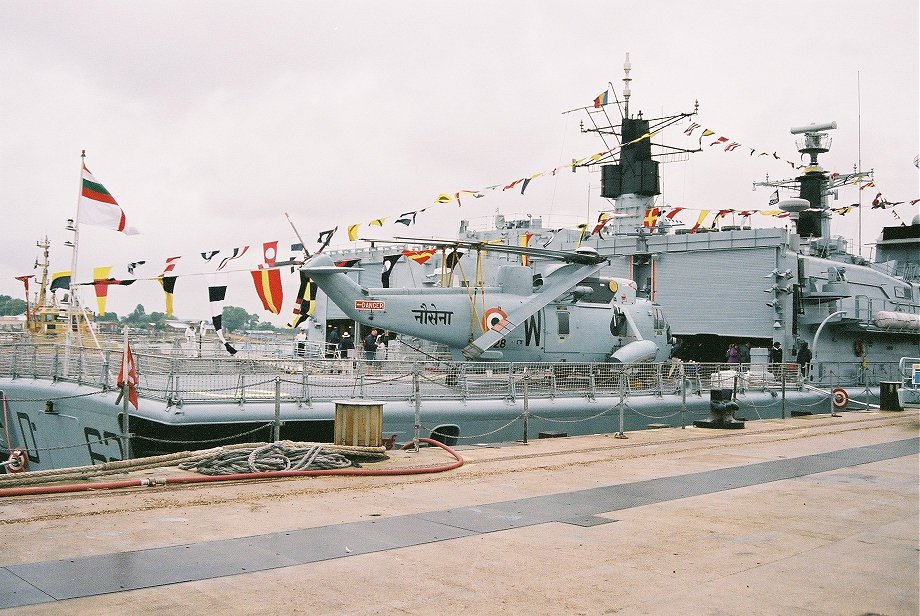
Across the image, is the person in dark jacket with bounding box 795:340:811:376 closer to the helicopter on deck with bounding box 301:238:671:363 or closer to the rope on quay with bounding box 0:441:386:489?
the helicopter on deck with bounding box 301:238:671:363

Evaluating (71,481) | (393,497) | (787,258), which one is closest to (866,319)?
(787,258)

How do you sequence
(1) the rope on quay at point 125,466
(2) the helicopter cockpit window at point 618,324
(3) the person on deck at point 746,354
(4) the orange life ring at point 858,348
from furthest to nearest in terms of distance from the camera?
(4) the orange life ring at point 858,348, (3) the person on deck at point 746,354, (2) the helicopter cockpit window at point 618,324, (1) the rope on quay at point 125,466

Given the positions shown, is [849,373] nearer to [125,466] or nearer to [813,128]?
[813,128]

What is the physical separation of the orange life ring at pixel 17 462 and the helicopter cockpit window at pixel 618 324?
13.5 m

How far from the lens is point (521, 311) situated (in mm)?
17641

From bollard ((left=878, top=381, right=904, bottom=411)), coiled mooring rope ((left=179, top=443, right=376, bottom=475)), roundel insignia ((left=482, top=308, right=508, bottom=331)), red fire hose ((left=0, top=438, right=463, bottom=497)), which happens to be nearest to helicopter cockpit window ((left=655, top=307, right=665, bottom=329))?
roundel insignia ((left=482, top=308, right=508, bottom=331))

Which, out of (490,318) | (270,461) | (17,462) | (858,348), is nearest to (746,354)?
(858,348)

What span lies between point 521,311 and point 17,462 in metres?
10.4

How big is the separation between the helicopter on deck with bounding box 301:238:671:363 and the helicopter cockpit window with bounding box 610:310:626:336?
26 millimetres

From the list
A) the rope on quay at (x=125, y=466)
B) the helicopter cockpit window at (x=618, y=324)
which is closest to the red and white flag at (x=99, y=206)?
the rope on quay at (x=125, y=466)

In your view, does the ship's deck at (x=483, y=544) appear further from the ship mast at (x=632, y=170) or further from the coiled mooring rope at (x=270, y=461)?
the ship mast at (x=632, y=170)

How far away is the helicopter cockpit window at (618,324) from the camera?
2031 centimetres

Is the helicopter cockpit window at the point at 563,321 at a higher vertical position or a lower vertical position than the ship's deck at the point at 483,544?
higher

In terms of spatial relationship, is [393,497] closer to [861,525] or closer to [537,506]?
[537,506]
